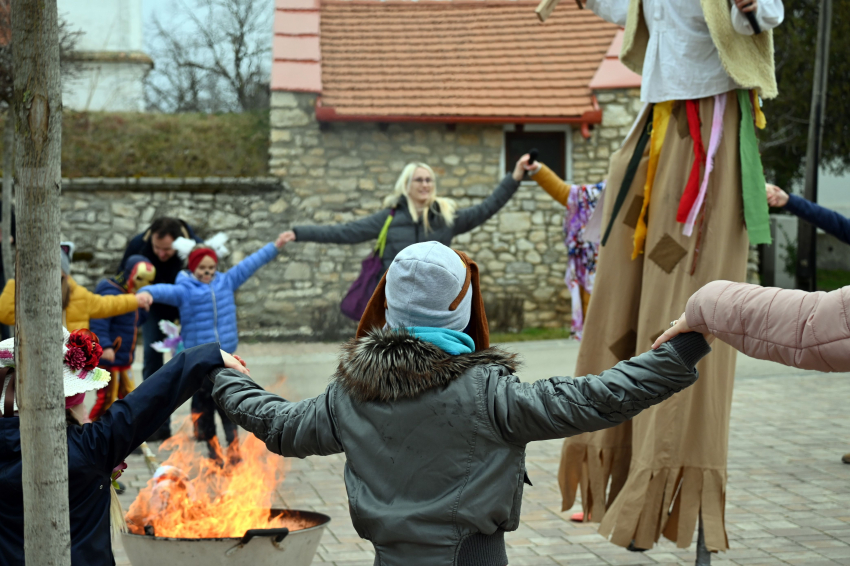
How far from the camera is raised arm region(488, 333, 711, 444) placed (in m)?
2.10

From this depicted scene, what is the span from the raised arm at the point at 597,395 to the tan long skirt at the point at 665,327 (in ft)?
4.81

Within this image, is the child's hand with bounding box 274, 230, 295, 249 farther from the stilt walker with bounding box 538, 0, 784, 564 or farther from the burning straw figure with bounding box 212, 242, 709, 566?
the burning straw figure with bounding box 212, 242, 709, 566

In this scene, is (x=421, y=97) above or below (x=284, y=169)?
above

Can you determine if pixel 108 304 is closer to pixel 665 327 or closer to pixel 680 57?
pixel 665 327

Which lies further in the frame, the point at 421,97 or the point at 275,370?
the point at 421,97

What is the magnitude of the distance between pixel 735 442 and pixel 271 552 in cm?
421

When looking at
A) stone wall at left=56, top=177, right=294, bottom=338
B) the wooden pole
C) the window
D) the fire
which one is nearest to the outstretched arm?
the fire

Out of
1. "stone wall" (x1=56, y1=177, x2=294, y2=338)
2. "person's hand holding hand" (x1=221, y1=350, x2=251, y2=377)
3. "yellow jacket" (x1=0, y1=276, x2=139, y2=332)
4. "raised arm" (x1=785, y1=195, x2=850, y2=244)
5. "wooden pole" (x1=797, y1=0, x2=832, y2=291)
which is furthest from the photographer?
"wooden pole" (x1=797, y1=0, x2=832, y2=291)

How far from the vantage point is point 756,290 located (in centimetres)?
216

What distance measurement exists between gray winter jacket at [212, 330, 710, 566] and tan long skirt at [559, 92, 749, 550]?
1.44 metres

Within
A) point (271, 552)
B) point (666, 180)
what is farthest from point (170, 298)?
point (666, 180)

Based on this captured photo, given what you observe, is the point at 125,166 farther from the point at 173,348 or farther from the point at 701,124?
the point at 701,124

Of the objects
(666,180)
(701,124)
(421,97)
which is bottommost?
(666,180)

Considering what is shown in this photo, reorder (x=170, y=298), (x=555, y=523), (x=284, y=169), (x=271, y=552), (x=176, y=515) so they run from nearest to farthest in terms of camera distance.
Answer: (x=271, y=552), (x=176, y=515), (x=555, y=523), (x=170, y=298), (x=284, y=169)
